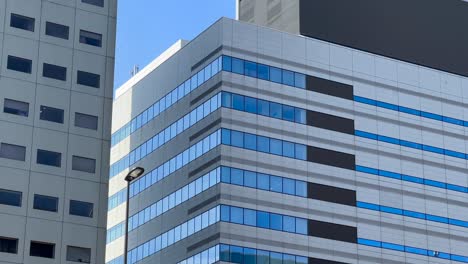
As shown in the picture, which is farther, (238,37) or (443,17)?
(443,17)

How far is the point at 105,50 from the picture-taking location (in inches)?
3740

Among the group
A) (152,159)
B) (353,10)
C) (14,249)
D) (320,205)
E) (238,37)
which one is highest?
(353,10)

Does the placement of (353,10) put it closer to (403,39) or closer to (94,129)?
(403,39)

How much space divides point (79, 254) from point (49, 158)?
834 cm

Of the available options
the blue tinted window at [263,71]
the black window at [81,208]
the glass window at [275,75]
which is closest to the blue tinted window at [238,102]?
the blue tinted window at [263,71]

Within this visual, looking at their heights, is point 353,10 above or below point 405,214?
above

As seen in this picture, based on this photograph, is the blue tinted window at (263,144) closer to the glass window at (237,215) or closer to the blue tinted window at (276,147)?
the blue tinted window at (276,147)

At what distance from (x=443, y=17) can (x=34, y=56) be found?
1906 inches

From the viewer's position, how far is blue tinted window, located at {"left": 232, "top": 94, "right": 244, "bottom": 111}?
326 feet

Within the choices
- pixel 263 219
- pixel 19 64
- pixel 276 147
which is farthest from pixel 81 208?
pixel 276 147

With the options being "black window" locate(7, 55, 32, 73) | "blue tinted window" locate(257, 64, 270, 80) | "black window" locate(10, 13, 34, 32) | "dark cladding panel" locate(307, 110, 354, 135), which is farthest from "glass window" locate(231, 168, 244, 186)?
"black window" locate(10, 13, 34, 32)

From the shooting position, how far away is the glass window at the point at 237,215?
95.9 meters

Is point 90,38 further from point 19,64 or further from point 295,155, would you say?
point 295,155

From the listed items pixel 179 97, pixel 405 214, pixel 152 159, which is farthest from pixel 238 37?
pixel 405 214
